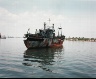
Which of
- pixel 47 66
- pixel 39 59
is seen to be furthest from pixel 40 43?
pixel 47 66

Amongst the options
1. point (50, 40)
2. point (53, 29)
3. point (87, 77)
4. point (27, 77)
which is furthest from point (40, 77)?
point (53, 29)

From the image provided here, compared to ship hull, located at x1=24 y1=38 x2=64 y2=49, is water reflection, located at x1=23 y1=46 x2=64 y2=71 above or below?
below

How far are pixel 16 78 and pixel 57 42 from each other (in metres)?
42.8

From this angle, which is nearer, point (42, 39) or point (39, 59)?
point (39, 59)

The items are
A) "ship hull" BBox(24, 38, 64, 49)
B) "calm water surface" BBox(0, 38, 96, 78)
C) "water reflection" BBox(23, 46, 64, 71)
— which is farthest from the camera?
"ship hull" BBox(24, 38, 64, 49)

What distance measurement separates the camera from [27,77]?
1289 cm

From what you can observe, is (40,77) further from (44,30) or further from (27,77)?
(44,30)

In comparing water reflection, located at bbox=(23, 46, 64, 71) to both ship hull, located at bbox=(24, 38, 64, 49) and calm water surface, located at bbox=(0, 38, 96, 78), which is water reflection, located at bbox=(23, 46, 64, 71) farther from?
ship hull, located at bbox=(24, 38, 64, 49)

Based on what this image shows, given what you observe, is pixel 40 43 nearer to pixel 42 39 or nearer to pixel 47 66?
pixel 42 39

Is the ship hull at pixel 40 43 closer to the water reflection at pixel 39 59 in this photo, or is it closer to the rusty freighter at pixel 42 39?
the rusty freighter at pixel 42 39

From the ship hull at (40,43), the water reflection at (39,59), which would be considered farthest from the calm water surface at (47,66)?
the ship hull at (40,43)

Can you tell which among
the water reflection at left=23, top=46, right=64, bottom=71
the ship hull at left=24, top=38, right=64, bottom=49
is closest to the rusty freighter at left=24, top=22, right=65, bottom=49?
the ship hull at left=24, top=38, right=64, bottom=49

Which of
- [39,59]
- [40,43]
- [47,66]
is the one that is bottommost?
[39,59]

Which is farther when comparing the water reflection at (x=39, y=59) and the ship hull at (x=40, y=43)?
the ship hull at (x=40, y=43)
